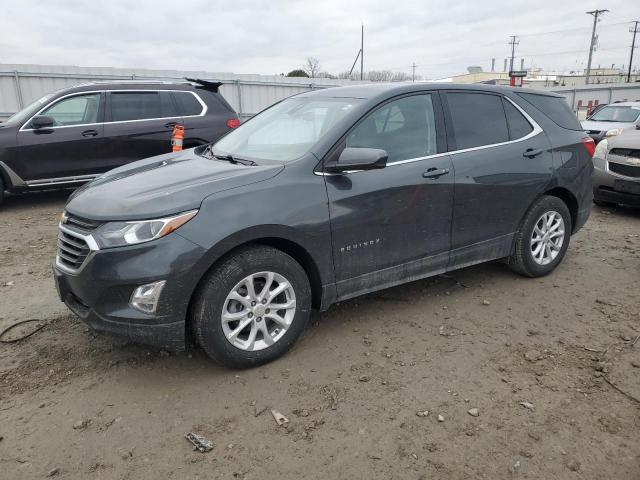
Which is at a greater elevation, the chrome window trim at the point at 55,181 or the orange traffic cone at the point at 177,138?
the orange traffic cone at the point at 177,138

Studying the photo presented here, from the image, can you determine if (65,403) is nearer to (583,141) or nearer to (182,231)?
(182,231)

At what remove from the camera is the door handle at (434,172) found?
374 centimetres

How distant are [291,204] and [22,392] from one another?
1.95m

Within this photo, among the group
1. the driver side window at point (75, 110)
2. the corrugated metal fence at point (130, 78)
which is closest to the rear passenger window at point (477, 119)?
the driver side window at point (75, 110)

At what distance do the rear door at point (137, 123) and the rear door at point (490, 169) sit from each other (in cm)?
549

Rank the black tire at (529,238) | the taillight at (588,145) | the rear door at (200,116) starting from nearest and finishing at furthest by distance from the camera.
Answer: the black tire at (529,238)
the taillight at (588,145)
the rear door at (200,116)

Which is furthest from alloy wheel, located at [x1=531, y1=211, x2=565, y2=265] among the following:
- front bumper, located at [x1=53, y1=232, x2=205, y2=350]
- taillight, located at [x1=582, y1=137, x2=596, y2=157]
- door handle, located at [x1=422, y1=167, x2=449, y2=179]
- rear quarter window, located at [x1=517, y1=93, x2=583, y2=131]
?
front bumper, located at [x1=53, y1=232, x2=205, y2=350]

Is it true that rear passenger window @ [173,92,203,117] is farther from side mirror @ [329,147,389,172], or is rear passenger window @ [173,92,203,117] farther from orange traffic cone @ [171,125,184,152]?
side mirror @ [329,147,389,172]

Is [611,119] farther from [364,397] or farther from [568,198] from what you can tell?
[364,397]

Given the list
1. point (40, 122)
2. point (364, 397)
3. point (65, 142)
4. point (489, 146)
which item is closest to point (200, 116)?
point (65, 142)

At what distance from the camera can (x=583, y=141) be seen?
4.82 m

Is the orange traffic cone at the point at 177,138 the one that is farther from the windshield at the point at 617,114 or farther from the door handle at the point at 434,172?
the windshield at the point at 617,114

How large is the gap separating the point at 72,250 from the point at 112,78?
44.8 feet

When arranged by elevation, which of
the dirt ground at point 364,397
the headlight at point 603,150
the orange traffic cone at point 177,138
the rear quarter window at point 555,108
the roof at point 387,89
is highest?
the roof at point 387,89
